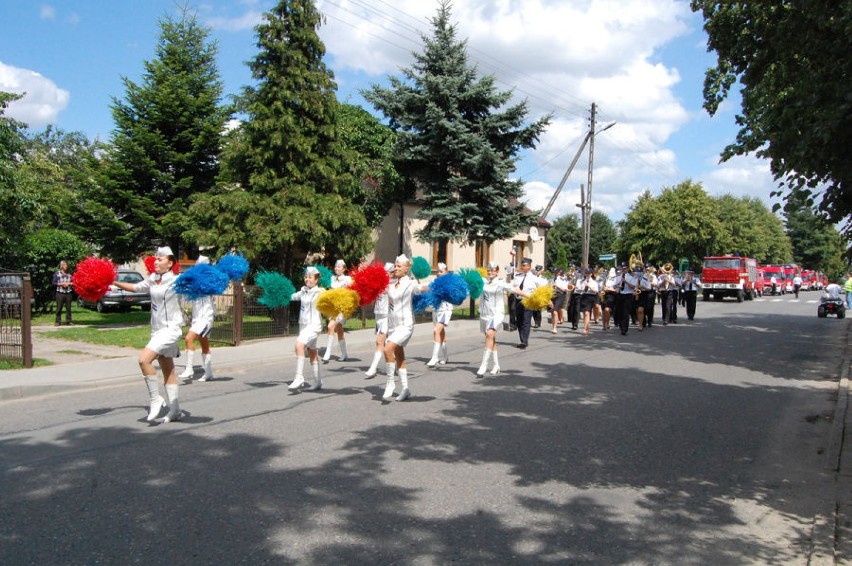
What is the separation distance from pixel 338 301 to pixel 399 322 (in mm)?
875

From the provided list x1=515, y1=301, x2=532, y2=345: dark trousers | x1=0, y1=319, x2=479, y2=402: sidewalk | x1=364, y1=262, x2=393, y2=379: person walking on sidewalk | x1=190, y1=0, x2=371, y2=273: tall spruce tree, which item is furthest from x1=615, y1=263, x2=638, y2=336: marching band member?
x1=364, y1=262, x2=393, y2=379: person walking on sidewalk

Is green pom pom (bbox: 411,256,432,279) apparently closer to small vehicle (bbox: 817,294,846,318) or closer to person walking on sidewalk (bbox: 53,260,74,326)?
person walking on sidewalk (bbox: 53,260,74,326)

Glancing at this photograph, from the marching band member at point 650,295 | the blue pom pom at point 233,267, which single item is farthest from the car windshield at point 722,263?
the blue pom pom at point 233,267

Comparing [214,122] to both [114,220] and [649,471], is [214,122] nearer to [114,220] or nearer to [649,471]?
[114,220]

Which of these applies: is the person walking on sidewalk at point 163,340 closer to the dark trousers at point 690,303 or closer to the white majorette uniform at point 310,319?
the white majorette uniform at point 310,319

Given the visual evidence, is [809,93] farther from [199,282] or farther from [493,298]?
[199,282]

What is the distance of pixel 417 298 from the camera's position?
9.88 meters

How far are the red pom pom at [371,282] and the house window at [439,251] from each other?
16436 mm

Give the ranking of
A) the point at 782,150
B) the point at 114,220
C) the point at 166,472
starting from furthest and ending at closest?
the point at 114,220, the point at 782,150, the point at 166,472

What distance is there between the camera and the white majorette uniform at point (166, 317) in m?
7.55

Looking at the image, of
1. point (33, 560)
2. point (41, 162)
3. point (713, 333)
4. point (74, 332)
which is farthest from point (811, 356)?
point (41, 162)

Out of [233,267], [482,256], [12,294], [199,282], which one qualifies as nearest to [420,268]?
[233,267]

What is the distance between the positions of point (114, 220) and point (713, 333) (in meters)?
19.3

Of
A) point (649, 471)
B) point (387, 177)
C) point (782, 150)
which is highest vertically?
point (387, 177)
